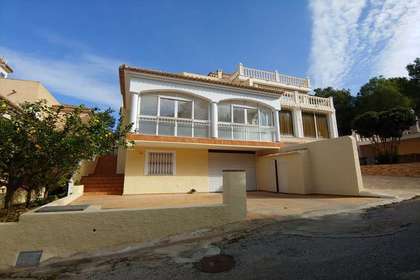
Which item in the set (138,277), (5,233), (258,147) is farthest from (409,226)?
(258,147)

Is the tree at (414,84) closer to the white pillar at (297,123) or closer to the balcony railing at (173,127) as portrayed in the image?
the white pillar at (297,123)

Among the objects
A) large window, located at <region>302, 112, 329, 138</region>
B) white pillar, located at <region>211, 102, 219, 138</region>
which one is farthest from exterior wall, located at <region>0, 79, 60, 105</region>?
large window, located at <region>302, 112, 329, 138</region>

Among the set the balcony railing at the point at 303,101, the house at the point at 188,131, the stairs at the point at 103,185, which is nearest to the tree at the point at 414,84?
the balcony railing at the point at 303,101

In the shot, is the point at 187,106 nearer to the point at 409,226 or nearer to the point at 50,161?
the point at 50,161

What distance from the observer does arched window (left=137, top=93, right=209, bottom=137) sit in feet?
44.8

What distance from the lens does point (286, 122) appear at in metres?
21.1

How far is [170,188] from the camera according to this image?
1452 cm

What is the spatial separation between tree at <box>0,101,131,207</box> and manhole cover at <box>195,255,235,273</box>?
4.51m

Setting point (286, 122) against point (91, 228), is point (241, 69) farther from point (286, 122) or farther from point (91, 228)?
point (91, 228)

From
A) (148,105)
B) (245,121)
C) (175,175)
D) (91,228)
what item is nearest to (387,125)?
(245,121)

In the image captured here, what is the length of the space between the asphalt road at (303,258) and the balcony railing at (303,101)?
16.1 meters

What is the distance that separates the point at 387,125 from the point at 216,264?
21.9 m

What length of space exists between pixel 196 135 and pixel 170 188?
11.9ft

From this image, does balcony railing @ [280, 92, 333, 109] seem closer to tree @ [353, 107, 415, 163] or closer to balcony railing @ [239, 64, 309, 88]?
balcony railing @ [239, 64, 309, 88]
